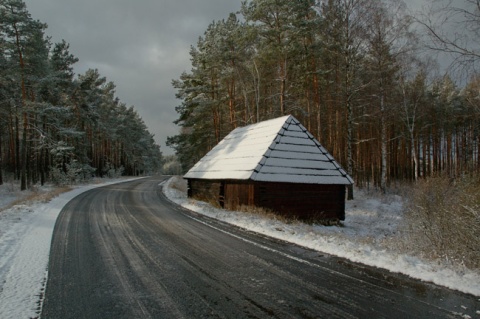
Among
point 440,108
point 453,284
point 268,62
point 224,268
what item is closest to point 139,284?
point 224,268

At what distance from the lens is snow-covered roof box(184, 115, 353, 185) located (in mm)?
12164

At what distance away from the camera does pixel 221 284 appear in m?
4.25

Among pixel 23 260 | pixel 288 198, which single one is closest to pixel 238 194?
pixel 288 198

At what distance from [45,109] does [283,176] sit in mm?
19414

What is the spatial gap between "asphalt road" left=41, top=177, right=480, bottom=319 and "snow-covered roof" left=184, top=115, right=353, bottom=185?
5.36 metres

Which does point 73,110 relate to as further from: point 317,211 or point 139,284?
point 139,284

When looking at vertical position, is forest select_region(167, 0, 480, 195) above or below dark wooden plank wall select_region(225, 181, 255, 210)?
above

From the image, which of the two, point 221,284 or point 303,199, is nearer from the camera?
point 221,284

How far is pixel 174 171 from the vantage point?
105m

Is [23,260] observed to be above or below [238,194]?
Result: below

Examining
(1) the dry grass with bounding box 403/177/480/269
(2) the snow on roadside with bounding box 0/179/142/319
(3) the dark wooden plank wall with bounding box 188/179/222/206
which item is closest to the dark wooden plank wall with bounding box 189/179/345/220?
(3) the dark wooden plank wall with bounding box 188/179/222/206

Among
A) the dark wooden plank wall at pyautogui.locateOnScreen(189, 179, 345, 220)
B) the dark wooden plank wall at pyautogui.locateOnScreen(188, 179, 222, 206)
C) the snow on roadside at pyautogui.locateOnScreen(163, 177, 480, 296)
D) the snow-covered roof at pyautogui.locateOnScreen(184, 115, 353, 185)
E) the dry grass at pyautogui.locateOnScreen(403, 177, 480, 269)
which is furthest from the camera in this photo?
the dark wooden plank wall at pyautogui.locateOnScreen(188, 179, 222, 206)

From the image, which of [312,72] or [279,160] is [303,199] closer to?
[279,160]

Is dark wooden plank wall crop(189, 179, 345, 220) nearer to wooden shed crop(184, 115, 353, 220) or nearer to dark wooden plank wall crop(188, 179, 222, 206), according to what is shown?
wooden shed crop(184, 115, 353, 220)
